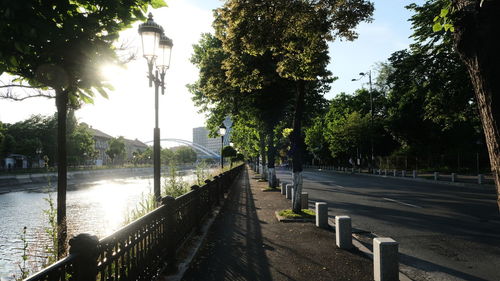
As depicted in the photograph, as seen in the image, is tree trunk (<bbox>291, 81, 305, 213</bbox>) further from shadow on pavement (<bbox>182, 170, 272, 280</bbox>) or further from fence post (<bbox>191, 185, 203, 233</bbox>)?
fence post (<bbox>191, 185, 203, 233</bbox>)

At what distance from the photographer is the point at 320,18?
9.90 m

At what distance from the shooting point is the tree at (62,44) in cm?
325

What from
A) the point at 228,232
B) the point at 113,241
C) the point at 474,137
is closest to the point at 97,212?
the point at 228,232

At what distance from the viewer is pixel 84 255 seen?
2.96m

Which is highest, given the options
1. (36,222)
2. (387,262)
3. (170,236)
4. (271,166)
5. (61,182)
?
(61,182)

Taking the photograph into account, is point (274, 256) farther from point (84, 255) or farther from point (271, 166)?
point (271, 166)

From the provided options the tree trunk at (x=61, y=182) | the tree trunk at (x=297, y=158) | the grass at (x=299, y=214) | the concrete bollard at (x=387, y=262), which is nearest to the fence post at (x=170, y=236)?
the tree trunk at (x=61, y=182)

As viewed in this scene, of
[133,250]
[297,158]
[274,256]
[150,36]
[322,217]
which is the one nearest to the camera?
[133,250]

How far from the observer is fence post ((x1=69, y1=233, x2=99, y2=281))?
9.50ft

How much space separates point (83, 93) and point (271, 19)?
6.84 m

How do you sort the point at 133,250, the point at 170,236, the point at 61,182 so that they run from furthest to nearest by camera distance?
the point at 170,236 → the point at 61,182 → the point at 133,250

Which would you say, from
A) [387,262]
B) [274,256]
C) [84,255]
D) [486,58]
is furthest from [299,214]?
[84,255]

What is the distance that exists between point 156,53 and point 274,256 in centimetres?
539

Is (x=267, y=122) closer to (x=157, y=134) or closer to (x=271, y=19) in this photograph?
(x=271, y=19)
